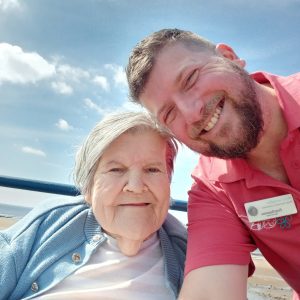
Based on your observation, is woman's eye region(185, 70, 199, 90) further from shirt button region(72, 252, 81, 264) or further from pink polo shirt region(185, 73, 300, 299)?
shirt button region(72, 252, 81, 264)

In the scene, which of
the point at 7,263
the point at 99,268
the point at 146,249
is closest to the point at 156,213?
the point at 146,249

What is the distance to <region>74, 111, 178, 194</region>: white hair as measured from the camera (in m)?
1.63

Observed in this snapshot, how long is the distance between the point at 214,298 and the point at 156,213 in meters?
0.40

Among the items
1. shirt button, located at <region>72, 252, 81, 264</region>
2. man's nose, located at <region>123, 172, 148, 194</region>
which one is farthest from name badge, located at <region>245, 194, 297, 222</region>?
shirt button, located at <region>72, 252, 81, 264</region>

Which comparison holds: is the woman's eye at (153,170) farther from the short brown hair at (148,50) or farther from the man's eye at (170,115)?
the short brown hair at (148,50)

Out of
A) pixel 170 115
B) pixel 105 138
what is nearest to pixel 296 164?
pixel 170 115

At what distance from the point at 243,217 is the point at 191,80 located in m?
0.65

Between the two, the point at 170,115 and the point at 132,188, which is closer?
the point at 132,188

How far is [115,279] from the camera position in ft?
5.19

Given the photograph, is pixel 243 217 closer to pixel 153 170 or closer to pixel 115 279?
pixel 153 170

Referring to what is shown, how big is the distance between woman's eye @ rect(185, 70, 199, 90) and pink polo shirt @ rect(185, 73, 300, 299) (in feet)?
1.31

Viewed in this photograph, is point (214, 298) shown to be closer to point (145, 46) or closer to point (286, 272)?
point (286, 272)

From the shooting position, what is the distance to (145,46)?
1.99 m

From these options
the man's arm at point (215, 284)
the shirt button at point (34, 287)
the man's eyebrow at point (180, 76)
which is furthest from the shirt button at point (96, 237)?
the man's eyebrow at point (180, 76)
